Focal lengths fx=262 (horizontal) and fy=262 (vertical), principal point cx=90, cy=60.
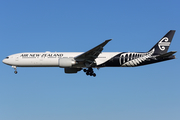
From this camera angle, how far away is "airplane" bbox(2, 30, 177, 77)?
34.1m

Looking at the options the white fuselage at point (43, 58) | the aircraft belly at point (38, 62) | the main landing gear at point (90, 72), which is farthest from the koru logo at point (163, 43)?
the aircraft belly at point (38, 62)

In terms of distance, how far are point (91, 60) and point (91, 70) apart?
7.71ft

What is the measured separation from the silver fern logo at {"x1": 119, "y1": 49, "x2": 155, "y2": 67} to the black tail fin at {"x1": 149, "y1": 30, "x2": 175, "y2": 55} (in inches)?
53.4

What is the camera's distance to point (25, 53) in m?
37.5

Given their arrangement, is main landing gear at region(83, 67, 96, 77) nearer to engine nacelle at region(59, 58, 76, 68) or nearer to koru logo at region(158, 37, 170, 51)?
engine nacelle at region(59, 58, 76, 68)

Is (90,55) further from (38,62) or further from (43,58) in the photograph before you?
(38,62)

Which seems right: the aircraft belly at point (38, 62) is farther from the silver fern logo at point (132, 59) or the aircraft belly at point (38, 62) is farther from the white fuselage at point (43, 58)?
the silver fern logo at point (132, 59)

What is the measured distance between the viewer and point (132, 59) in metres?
34.8

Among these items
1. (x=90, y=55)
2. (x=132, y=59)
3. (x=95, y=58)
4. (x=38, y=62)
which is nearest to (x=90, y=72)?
(x=95, y=58)

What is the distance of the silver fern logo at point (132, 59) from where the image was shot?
114ft

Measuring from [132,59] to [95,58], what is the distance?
4919mm

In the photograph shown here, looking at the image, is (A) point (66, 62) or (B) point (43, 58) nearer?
Answer: (A) point (66, 62)

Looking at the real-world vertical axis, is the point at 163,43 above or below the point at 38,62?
above

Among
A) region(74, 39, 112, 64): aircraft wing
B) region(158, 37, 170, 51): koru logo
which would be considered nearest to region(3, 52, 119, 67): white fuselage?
region(74, 39, 112, 64): aircraft wing
